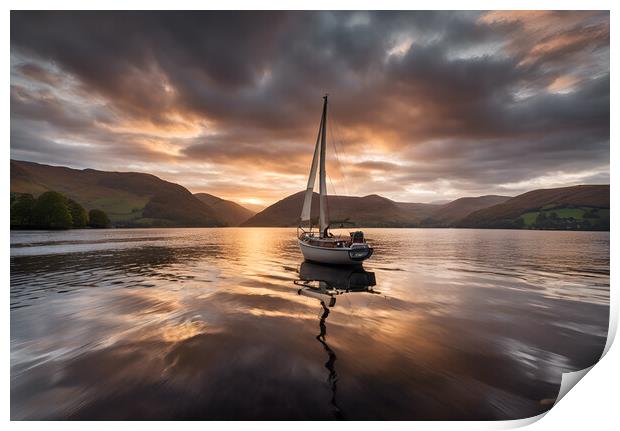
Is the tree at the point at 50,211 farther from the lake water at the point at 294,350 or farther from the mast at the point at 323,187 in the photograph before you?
the mast at the point at 323,187

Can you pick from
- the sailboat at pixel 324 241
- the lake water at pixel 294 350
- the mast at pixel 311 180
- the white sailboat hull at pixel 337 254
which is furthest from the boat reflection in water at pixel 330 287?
the mast at pixel 311 180

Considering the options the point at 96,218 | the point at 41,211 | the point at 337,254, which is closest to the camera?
the point at 337,254

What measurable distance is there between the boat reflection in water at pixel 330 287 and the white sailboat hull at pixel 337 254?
1.00 meters

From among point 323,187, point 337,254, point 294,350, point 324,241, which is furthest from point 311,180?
point 294,350

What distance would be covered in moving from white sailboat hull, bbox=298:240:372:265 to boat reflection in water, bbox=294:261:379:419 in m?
1.00

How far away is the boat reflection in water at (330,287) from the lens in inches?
268

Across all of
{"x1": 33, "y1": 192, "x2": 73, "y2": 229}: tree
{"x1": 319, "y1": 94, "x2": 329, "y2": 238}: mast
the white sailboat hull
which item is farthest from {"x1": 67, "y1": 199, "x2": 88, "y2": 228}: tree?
{"x1": 319, "y1": 94, "x2": 329, "y2": 238}: mast

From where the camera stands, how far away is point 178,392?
565 centimetres

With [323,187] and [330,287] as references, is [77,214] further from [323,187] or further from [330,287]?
[330,287]

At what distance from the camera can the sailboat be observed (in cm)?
2147

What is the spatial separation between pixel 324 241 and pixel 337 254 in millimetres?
1906

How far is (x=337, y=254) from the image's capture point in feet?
72.8
